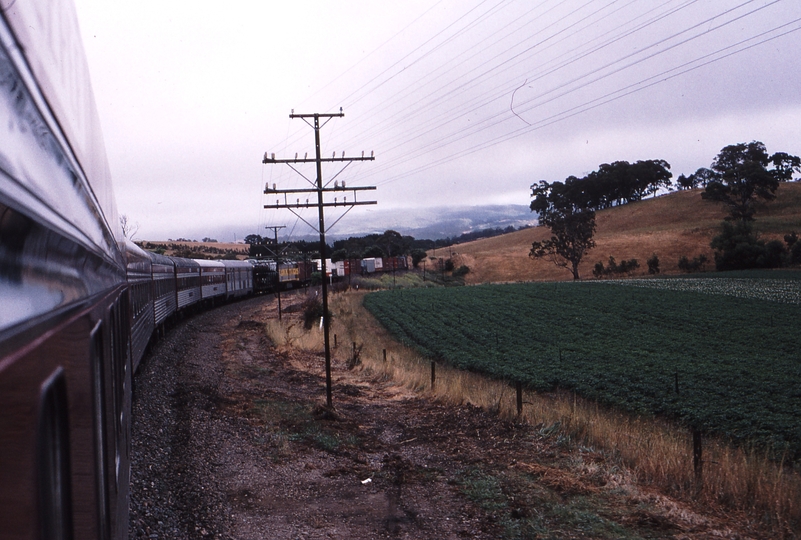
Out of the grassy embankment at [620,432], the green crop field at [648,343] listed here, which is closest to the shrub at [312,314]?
the grassy embankment at [620,432]

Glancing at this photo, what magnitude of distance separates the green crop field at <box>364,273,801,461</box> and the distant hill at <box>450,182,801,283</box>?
29.7 m

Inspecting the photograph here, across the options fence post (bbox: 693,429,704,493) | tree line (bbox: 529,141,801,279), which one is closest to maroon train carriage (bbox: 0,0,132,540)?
Answer: fence post (bbox: 693,429,704,493)

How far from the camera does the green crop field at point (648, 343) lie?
15516mm

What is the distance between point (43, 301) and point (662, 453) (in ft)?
32.3

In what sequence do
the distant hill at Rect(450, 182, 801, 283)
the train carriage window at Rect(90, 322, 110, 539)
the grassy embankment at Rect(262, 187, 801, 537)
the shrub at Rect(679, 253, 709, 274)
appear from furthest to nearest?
1. the distant hill at Rect(450, 182, 801, 283)
2. the shrub at Rect(679, 253, 709, 274)
3. the grassy embankment at Rect(262, 187, 801, 537)
4. the train carriage window at Rect(90, 322, 110, 539)

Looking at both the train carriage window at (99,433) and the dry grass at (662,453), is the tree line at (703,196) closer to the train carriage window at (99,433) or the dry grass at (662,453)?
the dry grass at (662,453)

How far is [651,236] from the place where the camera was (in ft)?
296

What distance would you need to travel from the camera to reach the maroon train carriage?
825mm

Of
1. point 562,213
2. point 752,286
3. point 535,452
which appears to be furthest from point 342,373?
point 562,213

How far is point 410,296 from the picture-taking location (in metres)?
50.7

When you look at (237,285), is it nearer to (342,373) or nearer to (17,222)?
(342,373)

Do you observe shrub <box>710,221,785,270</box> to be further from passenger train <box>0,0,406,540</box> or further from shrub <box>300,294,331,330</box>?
passenger train <box>0,0,406,540</box>

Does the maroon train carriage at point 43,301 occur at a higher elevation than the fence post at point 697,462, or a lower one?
higher

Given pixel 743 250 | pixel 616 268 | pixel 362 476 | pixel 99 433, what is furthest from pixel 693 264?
pixel 99 433
